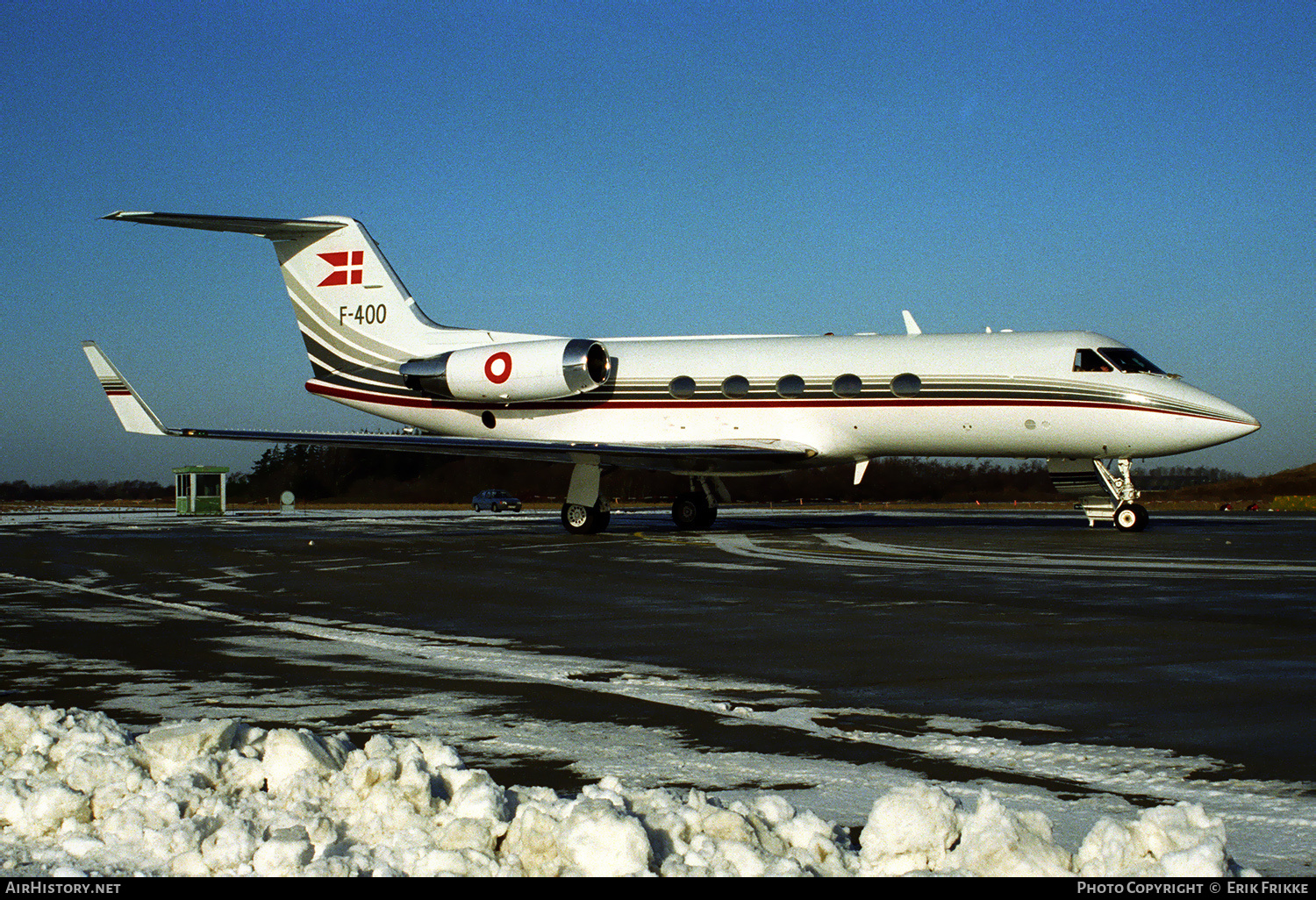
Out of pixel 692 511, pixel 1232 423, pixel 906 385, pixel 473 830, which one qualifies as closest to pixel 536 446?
pixel 692 511

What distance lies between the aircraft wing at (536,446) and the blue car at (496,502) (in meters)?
26.2

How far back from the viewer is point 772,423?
23.4 m

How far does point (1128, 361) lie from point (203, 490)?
3603cm

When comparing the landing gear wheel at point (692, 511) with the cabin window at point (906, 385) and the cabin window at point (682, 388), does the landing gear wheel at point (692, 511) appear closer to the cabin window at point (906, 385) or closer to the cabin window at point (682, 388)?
the cabin window at point (682, 388)

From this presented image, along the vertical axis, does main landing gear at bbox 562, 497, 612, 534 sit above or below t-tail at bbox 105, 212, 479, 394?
below

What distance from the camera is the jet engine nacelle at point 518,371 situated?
24328 millimetres

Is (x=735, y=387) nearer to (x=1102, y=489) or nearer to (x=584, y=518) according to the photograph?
(x=584, y=518)

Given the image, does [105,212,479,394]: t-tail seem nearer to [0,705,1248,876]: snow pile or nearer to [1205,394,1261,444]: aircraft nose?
[1205,394,1261,444]: aircraft nose

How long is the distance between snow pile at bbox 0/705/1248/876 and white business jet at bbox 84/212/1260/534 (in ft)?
57.6

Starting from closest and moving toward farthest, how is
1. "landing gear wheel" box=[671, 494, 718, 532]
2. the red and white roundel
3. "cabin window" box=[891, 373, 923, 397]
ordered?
"cabin window" box=[891, 373, 923, 397]
the red and white roundel
"landing gear wheel" box=[671, 494, 718, 532]

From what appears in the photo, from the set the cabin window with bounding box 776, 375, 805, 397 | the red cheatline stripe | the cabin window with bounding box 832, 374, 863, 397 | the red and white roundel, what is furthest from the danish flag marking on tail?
the cabin window with bounding box 832, 374, 863, 397

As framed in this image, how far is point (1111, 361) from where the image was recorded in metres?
21.1

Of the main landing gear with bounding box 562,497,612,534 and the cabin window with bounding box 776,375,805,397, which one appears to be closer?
the cabin window with bounding box 776,375,805,397

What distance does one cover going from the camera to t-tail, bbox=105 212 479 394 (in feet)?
86.3
